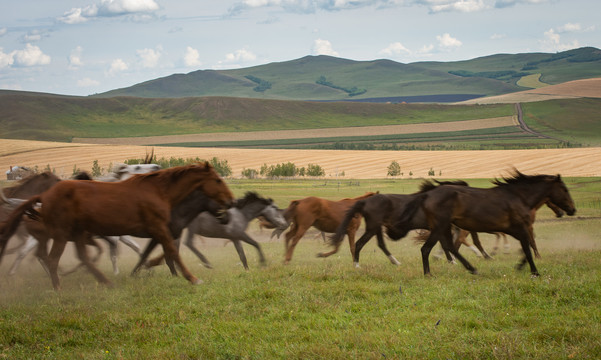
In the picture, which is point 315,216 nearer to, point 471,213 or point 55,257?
point 471,213

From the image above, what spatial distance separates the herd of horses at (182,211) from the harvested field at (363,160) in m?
40.0

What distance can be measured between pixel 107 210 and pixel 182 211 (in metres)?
1.60

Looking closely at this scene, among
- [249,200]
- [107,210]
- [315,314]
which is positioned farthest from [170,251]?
[249,200]

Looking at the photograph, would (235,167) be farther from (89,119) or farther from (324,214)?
(89,119)

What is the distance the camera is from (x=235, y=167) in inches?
2537

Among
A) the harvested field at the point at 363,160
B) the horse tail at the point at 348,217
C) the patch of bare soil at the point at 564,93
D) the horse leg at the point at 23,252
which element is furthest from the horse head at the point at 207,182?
the patch of bare soil at the point at 564,93

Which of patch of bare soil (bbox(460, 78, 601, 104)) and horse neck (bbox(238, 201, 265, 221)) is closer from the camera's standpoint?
horse neck (bbox(238, 201, 265, 221))

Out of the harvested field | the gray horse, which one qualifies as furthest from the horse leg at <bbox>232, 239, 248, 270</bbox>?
the harvested field

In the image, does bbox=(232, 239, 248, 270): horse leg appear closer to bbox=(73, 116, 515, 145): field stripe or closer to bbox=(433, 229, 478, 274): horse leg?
bbox=(433, 229, 478, 274): horse leg

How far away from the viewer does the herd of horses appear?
929 centimetres

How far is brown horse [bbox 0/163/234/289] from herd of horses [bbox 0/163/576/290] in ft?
0.05

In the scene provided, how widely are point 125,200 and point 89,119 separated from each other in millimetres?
159082

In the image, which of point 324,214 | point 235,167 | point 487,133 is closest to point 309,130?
point 487,133

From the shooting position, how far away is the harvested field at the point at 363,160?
54.3 meters
